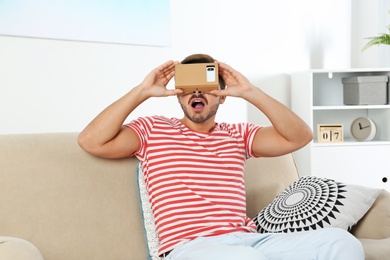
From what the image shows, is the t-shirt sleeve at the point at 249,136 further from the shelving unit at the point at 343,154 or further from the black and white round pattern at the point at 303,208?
the shelving unit at the point at 343,154

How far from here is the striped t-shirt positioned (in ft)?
6.18

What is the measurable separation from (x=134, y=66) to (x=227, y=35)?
0.77m

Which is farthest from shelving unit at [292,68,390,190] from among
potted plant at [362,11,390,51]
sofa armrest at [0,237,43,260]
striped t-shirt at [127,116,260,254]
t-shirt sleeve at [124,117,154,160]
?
sofa armrest at [0,237,43,260]

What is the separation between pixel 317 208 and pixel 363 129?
2264mm

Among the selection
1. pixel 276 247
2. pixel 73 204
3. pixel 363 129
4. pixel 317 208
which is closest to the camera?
pixel 276 247

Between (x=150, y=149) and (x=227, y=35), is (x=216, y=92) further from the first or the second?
(x=227, y=35)

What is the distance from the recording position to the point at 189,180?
1933 mm

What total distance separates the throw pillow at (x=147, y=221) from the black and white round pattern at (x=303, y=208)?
1.18 feet

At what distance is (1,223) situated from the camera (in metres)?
1.77

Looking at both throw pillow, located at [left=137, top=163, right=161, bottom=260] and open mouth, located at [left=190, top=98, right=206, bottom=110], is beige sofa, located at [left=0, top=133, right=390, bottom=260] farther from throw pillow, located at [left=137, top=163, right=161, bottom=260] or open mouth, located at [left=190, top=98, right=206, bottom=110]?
open mouth, located at [left=190, top=98, right=206, bottom=110]

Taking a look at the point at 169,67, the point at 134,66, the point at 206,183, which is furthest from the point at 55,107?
the point at 206,183

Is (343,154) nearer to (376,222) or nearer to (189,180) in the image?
(376,222)

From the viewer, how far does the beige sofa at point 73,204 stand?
1.81 metres

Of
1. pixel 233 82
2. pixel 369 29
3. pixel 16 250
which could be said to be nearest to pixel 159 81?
pixel 233 82
